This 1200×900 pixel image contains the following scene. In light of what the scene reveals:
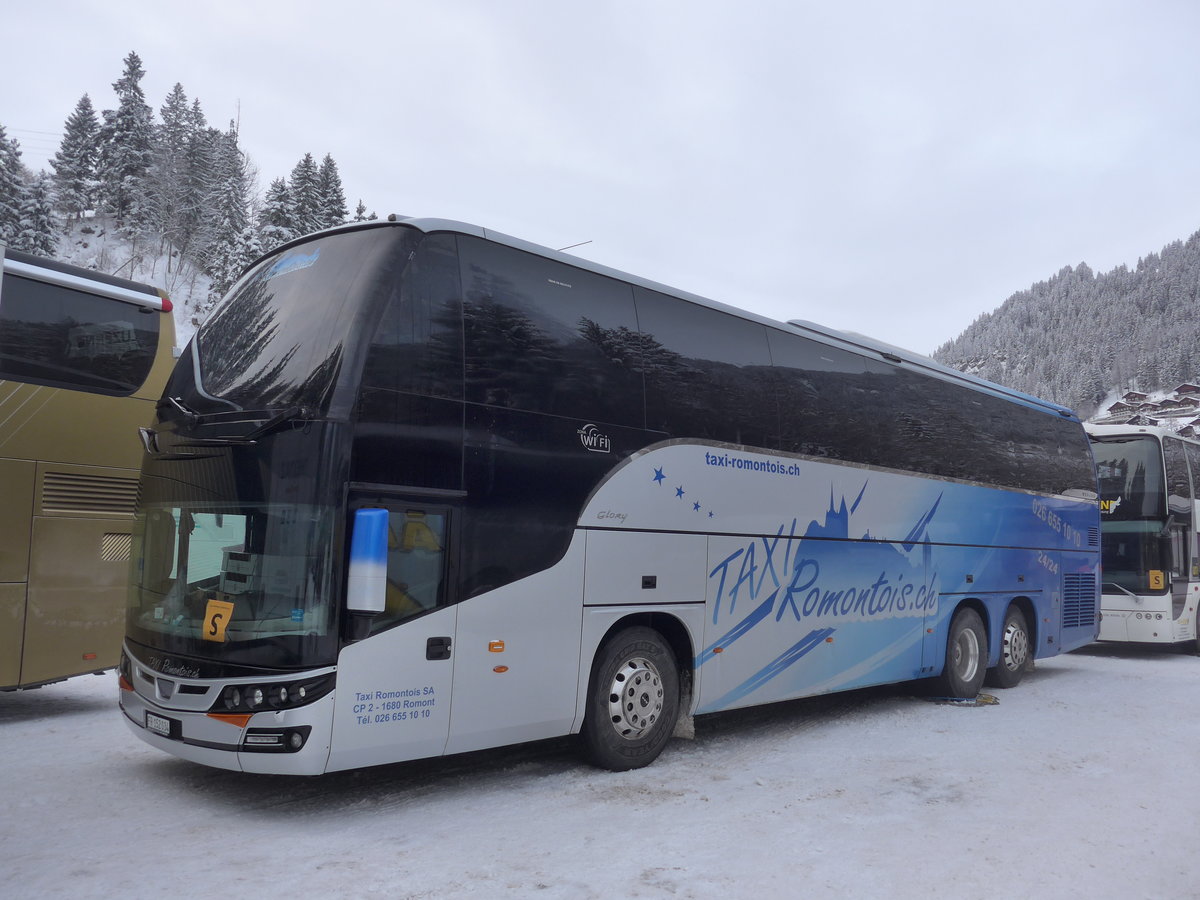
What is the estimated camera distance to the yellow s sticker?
566 centimetres

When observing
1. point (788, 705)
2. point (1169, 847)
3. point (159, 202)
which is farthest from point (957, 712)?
point (159, 202)

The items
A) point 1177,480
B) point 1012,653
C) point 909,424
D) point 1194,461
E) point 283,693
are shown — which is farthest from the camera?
point 1194,461

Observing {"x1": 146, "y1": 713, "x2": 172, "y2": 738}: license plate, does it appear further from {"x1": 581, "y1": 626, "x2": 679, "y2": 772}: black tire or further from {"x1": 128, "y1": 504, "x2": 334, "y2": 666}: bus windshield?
{"x1": 581, "y1": 626, "x2": 679, "y2": 772}: black tire

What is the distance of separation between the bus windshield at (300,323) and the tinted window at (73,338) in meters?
3.08

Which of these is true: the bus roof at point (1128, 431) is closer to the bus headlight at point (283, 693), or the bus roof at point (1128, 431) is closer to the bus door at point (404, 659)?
the bus door at point (404, 659)

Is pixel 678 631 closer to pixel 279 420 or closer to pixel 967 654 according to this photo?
pixel 279 420

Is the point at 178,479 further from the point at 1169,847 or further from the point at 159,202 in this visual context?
the point at 159,202

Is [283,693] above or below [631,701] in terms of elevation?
above

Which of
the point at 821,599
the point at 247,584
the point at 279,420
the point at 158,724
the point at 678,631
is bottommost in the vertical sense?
the point at 158,724

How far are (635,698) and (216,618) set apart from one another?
325 cm

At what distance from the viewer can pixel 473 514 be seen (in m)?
6.24

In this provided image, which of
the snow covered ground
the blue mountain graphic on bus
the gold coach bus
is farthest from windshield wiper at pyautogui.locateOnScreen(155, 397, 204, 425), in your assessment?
the blue mountain graphic on bus

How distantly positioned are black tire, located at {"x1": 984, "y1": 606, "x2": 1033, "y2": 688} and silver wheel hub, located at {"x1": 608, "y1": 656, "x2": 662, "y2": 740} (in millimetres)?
7144

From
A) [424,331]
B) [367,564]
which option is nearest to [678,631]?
[367,564]
